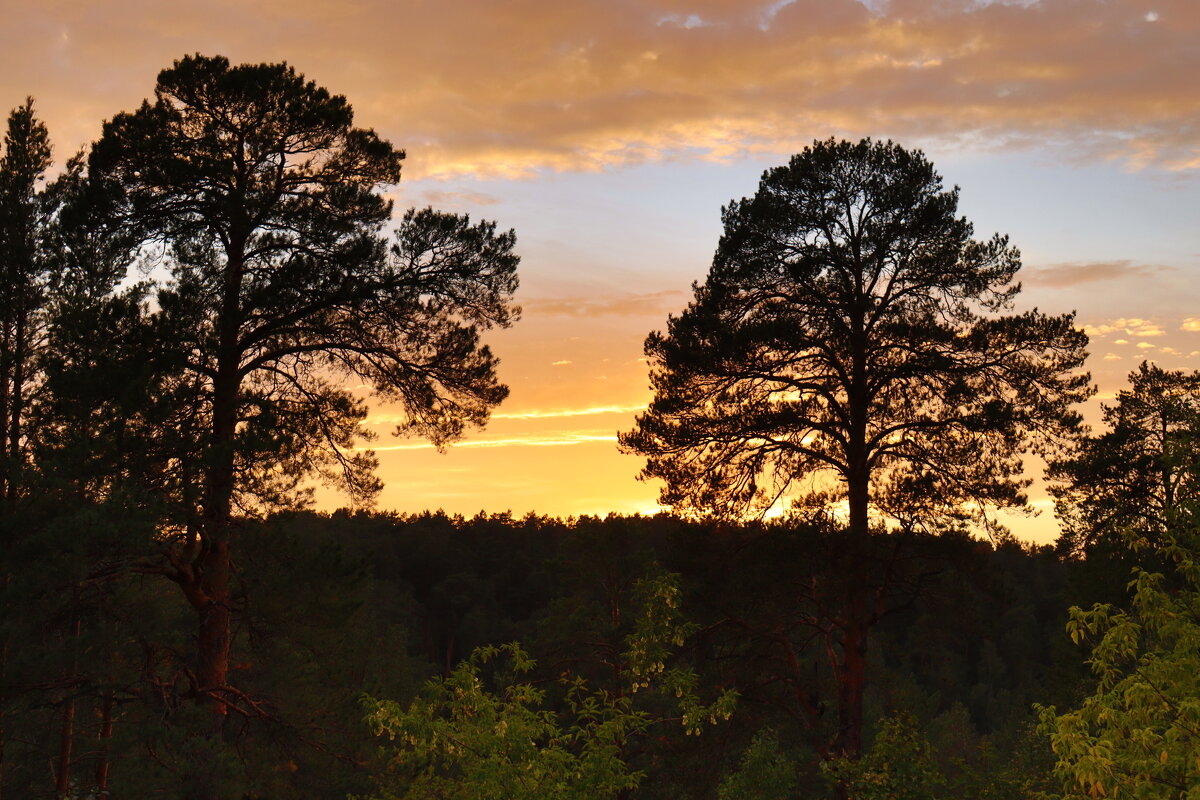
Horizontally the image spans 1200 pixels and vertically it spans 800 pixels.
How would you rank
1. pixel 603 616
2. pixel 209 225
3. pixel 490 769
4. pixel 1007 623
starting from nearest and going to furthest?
pixel 490 769 → pixel 209 225 → pixel 603 616 → pixel 1007 623

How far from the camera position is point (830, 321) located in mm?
18266

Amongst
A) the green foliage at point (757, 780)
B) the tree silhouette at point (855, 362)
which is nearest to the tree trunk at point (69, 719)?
the tree silhouette at point (855, 362)

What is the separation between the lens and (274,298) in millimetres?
15648

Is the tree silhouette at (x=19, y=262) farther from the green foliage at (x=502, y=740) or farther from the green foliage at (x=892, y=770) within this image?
the green foliage at (x=892, y=770)

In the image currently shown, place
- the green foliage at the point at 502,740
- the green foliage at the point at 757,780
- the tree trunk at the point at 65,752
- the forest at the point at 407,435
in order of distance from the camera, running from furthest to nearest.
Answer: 1. the green foliage at the point at 757,780
2. the tree trunk at the point at 65,752
3. the forest at the point at 407,435
4. the green foliage at the point at 502,740

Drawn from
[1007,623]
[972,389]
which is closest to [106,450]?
[972,389]

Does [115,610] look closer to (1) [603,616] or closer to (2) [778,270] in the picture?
(2) [778,270]

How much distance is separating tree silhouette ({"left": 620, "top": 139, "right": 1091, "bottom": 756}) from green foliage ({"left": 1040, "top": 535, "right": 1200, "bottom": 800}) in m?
6.01

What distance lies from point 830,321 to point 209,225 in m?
10.2

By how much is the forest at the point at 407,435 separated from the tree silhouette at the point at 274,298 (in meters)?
0.05

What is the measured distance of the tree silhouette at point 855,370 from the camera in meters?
17.6

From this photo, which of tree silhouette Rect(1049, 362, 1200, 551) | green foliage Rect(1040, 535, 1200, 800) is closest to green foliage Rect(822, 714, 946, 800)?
green foliage Rect(1040, 535, 1200, 800)

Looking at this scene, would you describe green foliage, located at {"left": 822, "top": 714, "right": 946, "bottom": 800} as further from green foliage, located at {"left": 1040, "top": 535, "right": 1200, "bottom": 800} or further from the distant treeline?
green foliage, located at {"left": 1040, "top": 535, "right": 1200, "bottom": 800}

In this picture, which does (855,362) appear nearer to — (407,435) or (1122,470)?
(407,435)
